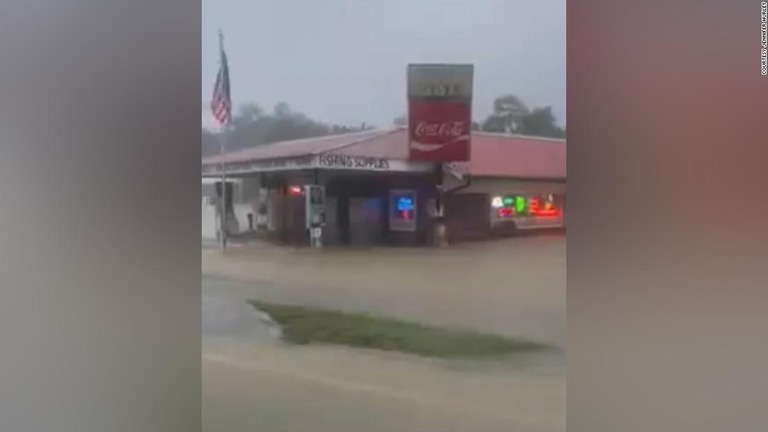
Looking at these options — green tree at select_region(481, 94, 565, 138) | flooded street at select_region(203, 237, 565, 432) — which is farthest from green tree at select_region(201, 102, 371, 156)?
green tree at select_region(481, 94, 565, 138)

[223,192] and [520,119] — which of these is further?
[223,192]

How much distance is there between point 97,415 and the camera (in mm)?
1896

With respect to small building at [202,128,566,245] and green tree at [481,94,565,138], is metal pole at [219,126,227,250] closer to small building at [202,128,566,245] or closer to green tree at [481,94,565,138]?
small building at [202,128,566,245]

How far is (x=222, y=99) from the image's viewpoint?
1.88m

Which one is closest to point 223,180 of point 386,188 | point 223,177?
point 223,177

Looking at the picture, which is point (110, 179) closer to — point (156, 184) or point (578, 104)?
point (156, 184)

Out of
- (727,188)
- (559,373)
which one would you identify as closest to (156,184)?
(559,373)

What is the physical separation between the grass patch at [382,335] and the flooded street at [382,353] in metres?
0.02

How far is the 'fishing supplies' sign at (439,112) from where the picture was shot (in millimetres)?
1808

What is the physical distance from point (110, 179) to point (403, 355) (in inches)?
37.5

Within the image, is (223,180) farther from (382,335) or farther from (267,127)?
(382,335)

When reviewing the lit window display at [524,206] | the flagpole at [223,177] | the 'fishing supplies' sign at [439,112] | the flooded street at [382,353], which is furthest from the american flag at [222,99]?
the lit window display at [524,206]

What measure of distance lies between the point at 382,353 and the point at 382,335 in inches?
1.9

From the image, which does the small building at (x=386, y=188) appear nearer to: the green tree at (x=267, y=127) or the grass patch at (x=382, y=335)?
the green tree at (x=267, y=127)
